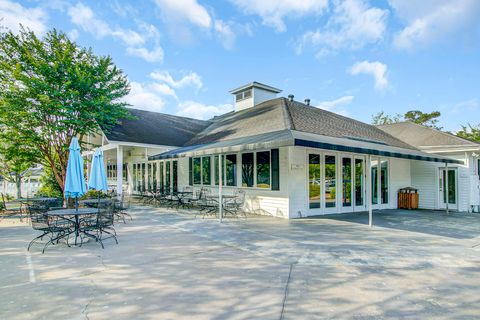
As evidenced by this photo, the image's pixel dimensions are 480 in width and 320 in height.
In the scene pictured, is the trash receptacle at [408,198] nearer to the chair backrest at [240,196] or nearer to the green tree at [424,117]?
the chair backrest at [240,196]

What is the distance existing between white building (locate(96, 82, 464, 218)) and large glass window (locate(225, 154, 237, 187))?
5cm

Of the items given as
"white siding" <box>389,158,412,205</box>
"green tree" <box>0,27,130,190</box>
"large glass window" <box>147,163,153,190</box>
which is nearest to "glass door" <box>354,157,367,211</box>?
"white siding" <box>389,158,412,205</box>

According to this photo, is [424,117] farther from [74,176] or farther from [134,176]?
[74,176]

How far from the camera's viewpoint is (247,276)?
4.42 meters

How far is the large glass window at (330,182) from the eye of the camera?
440 inches

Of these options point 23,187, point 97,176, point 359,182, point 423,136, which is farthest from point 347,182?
point 23,187

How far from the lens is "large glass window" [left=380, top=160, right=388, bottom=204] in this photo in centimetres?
1333

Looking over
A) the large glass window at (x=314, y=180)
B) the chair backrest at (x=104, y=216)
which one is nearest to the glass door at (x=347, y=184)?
the large glass window at (x=314, y=180)

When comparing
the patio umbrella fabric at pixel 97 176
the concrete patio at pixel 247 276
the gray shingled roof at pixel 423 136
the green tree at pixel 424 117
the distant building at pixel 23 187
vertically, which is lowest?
the concrete patio at pixel 247 276

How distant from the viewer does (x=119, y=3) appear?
35.7 feet

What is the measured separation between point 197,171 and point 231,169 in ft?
9.53

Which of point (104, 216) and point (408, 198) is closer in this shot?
point (104, 216)

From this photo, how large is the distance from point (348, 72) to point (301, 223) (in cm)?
1608

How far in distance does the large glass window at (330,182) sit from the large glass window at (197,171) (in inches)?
259
